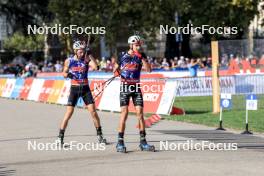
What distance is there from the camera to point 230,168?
9977mm

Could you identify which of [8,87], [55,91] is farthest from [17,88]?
[55,91]

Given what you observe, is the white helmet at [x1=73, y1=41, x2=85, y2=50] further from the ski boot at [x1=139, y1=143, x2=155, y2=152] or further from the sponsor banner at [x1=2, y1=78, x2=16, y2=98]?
the sponsor banner at [x1=2, y1=78, x2=16, y2=98]

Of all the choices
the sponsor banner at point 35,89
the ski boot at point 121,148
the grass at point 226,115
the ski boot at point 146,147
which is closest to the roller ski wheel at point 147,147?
the ski boot at point 146,147

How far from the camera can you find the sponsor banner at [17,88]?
105 feet

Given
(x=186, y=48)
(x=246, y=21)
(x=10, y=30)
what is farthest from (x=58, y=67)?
(x=246, y=21)

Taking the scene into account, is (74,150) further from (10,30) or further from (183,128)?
(10,30)

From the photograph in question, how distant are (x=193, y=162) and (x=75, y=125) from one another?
725 centimetres

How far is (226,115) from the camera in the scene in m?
19.8

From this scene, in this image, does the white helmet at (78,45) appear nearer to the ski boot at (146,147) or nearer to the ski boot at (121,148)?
the ski boot at (121,148)

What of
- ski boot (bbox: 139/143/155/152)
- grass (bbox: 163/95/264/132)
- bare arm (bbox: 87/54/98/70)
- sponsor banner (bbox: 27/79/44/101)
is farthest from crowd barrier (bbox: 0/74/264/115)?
ski boot (bbox: 139/143/155/152)

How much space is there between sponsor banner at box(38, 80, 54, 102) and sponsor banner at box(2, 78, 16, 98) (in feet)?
15.1

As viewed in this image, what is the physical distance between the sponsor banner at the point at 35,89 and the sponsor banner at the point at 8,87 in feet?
9.76

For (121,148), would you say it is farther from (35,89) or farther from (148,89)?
(35,89)

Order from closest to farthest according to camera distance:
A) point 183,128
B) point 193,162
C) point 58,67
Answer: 1. point 193,162
2. point 183,128
3. point 58,67
